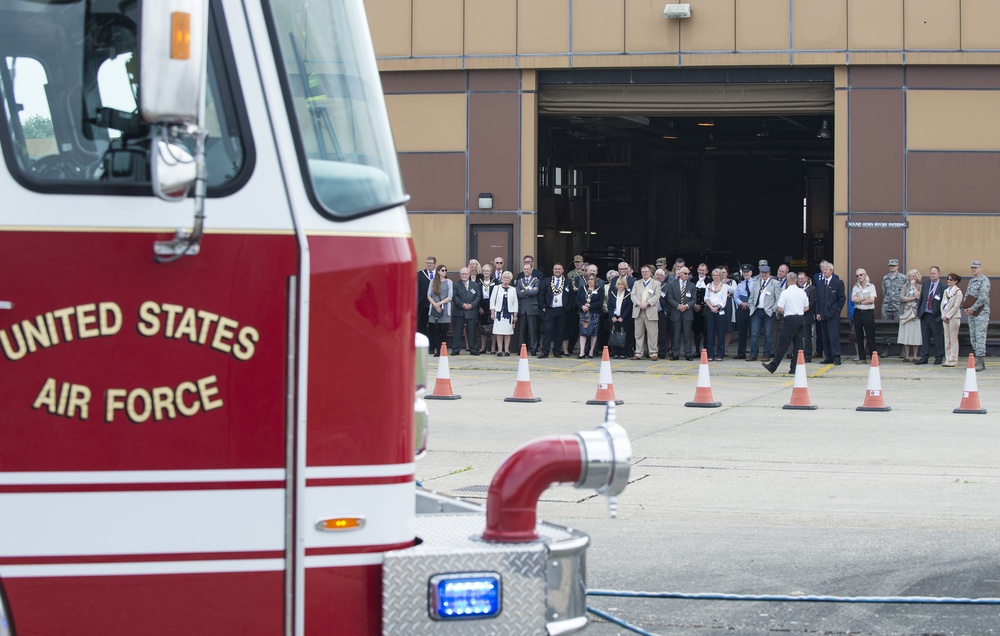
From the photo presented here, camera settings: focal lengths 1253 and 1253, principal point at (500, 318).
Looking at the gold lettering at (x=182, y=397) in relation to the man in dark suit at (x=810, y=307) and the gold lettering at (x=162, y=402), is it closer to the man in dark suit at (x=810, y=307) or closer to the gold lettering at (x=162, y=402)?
the gold lettering at (x=162, y=402)

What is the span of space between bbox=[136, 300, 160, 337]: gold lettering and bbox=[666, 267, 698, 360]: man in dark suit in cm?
2146

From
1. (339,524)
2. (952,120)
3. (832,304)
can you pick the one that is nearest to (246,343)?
(339,524)

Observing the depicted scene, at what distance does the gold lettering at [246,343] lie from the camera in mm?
3500

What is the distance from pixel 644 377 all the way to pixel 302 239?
18051 mm

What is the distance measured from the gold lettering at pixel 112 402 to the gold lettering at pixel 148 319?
0.18 meters

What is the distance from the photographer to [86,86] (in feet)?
11.6

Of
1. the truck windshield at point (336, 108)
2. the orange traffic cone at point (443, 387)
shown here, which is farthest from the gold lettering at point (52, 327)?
the orange traffic cone at point (443, 387)

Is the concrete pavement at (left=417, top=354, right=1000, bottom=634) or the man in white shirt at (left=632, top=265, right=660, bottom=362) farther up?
the man in white shirt at (left=632, top=265, right=660, bottom=362)

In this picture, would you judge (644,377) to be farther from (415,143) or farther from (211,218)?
(211,218)

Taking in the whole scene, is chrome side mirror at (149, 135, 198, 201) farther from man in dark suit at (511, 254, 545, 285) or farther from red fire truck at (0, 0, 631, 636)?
man in dark suit at (511, 254, 545, 285)

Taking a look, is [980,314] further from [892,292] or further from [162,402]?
[162,402]

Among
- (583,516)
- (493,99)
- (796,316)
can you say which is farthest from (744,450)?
(493,99)

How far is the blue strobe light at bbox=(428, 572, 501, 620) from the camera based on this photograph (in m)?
3.58

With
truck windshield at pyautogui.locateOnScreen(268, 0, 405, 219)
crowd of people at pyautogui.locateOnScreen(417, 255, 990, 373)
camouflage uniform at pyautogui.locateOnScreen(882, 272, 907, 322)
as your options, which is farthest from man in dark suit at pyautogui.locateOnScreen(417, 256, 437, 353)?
truck windshield at pyautogui.locateOnScreen(268, 0, 405, 219)
